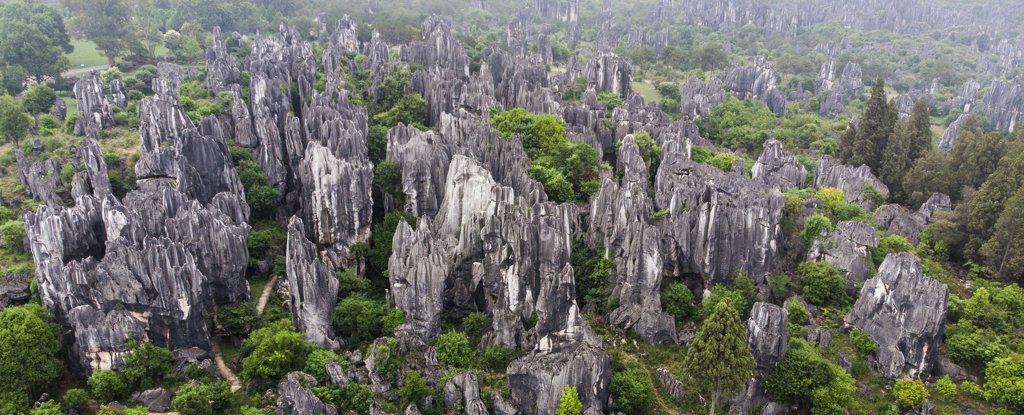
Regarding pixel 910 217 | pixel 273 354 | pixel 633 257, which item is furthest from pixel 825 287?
pixel 273 354

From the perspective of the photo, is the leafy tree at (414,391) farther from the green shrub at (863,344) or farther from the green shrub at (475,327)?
the green shrub at (863,344)

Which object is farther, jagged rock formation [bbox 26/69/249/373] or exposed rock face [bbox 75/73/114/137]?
exposed rock face [bbox 75/73/114/137]

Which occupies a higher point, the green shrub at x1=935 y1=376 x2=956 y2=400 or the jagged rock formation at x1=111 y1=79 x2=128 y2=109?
the jagged rock formation at x1=111 y1=79 x2=128 y2=109

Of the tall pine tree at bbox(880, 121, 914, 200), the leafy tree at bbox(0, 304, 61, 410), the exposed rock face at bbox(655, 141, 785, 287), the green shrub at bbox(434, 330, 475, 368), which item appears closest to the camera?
the leafy tree at bbox(0, 304, 61, 410)

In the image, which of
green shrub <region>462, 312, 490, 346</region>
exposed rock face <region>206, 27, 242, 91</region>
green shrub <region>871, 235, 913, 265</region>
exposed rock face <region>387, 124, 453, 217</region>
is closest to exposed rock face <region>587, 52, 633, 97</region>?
exposed rock face <region>387, 124, 453, 217</region>

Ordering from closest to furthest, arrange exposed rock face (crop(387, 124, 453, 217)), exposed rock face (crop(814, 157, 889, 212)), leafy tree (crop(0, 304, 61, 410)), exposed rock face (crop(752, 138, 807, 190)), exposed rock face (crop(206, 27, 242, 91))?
1. leafy tree (crop(0, 304, 61, 410))
2. exposed rock face (crop(387, 124, 453, 217))
3. exposed rock face (crop(752, 138, 807, 190))
4. exposed rock face (crop(814, 157, 889, 212))
5. exposed rock face (crop(206, 27, 242, 91))

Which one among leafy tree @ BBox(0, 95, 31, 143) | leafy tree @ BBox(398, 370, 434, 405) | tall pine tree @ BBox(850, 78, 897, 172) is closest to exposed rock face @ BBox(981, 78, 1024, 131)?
tall pine tree @ BBox(850, 78, 897, 172)

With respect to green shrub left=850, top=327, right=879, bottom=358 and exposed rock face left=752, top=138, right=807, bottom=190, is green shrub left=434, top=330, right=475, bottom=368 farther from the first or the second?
exposed rock face left=752, top=138, right=807, bottom=190

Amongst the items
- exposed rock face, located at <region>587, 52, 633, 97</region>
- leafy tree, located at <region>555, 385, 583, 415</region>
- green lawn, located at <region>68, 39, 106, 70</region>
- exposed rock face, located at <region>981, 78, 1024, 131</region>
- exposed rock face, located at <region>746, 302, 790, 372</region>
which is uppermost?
green lawn, located at <region>68, 39, 106, 70</region>
